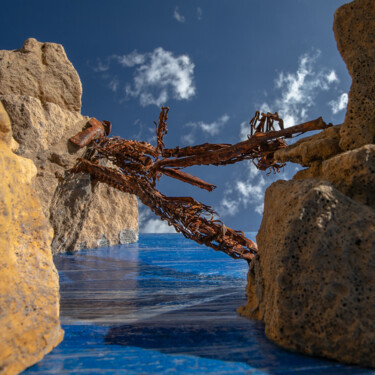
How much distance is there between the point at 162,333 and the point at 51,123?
3.50m

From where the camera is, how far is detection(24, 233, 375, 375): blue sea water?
121cm

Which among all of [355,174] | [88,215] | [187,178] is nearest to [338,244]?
[355,174]

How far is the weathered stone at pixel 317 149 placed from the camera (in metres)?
1.72

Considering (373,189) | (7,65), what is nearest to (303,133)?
(373,189)

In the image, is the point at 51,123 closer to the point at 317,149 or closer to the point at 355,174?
the point at 317,149

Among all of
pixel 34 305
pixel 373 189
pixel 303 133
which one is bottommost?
pixel 34 305

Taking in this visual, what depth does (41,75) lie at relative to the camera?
14.4 ft

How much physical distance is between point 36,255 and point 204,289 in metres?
1.51

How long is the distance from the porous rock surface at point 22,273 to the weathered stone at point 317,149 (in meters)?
1.34

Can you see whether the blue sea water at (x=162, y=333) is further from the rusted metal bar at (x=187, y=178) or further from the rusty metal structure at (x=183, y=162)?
the rusted metal bar at (x=187, y=178)

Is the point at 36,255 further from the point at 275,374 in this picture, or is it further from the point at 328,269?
the point at 328,269

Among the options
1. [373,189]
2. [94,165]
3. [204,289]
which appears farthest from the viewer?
[94,165]

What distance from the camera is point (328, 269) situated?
1.27 meters

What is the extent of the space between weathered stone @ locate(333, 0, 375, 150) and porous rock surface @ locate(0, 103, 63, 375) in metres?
1.49
